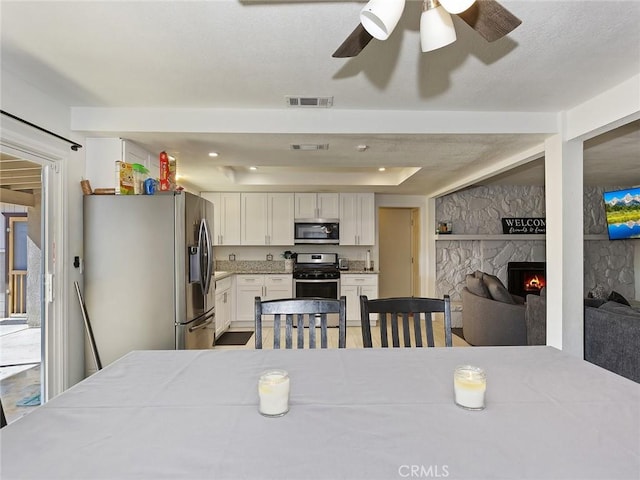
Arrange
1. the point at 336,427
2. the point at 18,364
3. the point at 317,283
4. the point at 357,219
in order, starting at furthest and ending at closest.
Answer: the point at 357,219, the point at 317,283, the point at 18,364, the point at 336,427

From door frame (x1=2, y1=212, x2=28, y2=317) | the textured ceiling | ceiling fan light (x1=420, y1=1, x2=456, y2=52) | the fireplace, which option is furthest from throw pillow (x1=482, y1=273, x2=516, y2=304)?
door frame (x1=2, y1=212, x2=28, y2=317)

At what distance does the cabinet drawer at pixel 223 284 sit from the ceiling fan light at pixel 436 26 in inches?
159

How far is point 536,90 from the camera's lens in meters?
2.27

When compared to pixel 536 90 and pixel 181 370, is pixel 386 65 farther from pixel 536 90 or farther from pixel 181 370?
pixel 181 370

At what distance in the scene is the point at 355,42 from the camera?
135cm

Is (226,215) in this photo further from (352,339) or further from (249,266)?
(352,339)

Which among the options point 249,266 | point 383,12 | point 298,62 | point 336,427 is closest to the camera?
point 336,427

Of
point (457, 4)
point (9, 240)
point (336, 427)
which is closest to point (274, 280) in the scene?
point (9, 240)

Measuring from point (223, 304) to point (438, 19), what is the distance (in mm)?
4460

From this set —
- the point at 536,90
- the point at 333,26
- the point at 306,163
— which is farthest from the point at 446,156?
the point at 333,26

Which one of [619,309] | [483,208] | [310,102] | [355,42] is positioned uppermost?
[310,102]

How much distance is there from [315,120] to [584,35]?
1.63 m

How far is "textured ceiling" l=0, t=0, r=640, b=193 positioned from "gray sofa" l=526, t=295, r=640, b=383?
1419 mm

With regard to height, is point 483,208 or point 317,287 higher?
point 483,208
